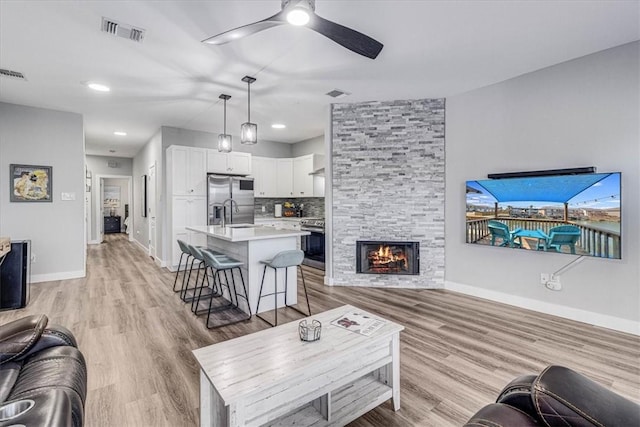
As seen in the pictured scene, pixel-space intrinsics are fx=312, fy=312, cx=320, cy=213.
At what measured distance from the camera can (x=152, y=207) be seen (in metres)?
6.82

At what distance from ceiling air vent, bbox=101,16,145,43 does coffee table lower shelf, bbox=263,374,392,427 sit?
3.12 m

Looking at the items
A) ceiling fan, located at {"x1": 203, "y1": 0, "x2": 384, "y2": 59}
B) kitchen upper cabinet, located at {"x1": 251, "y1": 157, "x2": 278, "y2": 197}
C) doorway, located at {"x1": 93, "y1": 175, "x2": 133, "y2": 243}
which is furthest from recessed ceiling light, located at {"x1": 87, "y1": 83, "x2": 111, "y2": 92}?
doorway, located at {"x1": 93, "y1": 175, "x2": 133, "y2": 243}

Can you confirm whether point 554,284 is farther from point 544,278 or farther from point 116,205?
point 116,205

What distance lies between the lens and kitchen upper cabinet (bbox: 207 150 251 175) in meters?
6.02

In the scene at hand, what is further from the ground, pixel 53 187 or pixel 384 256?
pixel 53 187

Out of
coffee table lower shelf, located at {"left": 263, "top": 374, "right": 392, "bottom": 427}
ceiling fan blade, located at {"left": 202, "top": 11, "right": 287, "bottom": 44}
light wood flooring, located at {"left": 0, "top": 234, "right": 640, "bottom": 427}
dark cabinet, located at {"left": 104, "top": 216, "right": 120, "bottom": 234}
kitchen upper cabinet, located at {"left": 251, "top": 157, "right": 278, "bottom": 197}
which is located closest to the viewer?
coffee table lower shelf, located at {"left": 263, "top": 374, "right": 392, "bottom": 427}

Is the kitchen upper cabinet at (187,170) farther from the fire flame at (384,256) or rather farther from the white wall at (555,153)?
the white wall at (555,153)

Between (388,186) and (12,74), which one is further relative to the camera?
(388,186)

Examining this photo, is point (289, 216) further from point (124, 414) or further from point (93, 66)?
point (124, 414)

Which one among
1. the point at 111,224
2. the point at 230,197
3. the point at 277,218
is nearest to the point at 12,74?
the point at 230,197

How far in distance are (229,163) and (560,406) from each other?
6.12 metres

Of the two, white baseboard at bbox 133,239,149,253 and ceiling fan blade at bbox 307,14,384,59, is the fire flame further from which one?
white baseboard at bbox 133,239,149,253

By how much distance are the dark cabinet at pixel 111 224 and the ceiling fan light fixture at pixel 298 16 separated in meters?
12.4

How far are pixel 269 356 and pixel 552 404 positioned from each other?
1.17 metres
